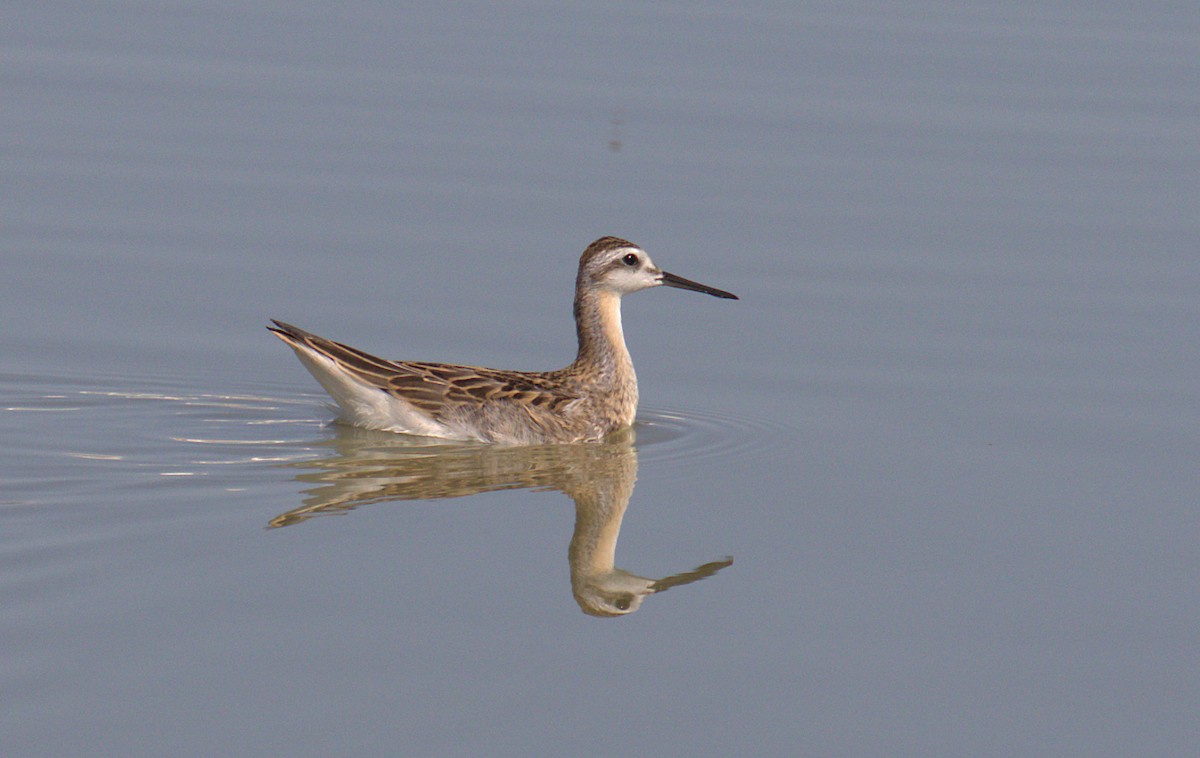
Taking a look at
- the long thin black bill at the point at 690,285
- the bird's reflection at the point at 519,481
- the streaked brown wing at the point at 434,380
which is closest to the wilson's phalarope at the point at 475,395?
the streaked brown wing at the point at 434,380

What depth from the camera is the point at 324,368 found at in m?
13.0

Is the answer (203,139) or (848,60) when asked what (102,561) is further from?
(848,60)

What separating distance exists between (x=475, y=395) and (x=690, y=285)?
2008 mm

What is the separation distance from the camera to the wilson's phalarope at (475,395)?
1306cm

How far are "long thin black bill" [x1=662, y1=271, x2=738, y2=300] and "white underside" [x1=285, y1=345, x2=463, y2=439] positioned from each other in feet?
6.68

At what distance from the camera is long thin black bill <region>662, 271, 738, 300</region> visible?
14.4m

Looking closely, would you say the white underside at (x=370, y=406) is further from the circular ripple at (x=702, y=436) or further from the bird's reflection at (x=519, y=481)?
A: the circular ripple at (x=702, y=436)

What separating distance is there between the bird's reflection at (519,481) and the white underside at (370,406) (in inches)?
3.7

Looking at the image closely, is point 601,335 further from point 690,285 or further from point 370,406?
point 370,406

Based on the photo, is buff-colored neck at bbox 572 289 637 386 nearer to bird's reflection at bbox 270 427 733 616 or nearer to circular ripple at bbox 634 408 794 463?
circular ripple at bbox 634 408 794 463

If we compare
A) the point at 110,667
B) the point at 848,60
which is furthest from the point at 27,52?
the point at 110,667

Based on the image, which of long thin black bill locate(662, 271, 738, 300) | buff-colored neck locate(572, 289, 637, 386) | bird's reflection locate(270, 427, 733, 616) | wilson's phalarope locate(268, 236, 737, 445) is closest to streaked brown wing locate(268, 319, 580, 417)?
wilson's phalarope locate(268, 236, 737, 445)

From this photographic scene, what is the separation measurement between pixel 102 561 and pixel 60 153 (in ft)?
28.6

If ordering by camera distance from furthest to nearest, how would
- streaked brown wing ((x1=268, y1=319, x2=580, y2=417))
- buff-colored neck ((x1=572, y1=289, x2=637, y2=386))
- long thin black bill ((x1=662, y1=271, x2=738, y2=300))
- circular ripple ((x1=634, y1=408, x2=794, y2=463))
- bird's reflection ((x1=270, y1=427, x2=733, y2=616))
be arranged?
long thin black bill ((x1=662, y1=271, x2=738, y2=300)), buff-colored neck ((x1=572, y1=289, x2=637, y2=386)), streaked brown wing ((x1=268, y1=319, x2=580, y2=417)), circular ripple ((x1=634, y1=408, x2=794, y2=463)), bird's reflection ((x1=270, y1=427, x2=733, y2=616))
